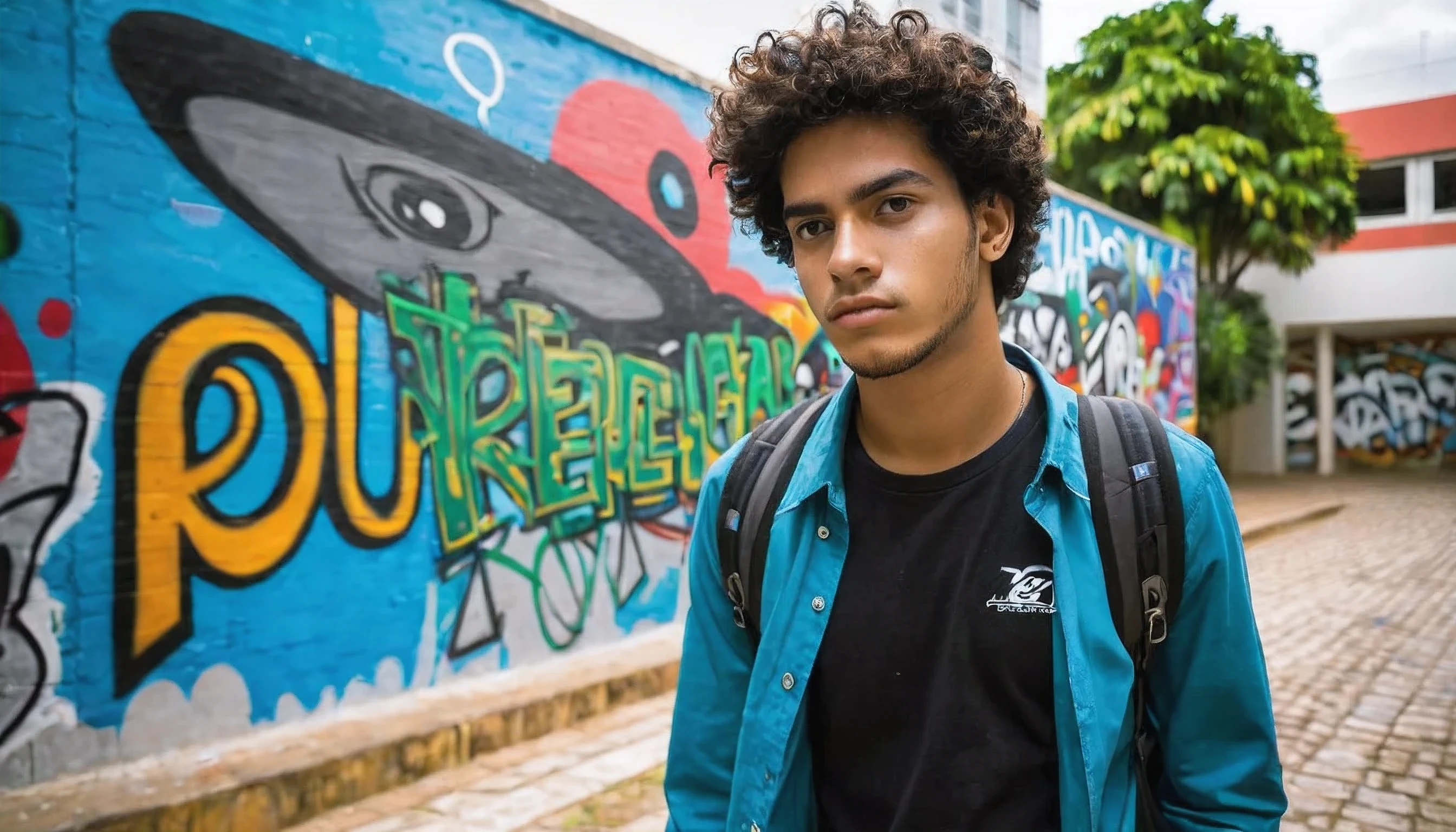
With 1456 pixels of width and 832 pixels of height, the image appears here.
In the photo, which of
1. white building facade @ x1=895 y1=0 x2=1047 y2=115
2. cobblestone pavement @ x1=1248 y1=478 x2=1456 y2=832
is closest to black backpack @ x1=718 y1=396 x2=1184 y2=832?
cobblestone pavement @ x1=1248 y1=478 x2=1456 y2=832

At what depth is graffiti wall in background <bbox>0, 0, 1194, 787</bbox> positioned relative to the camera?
11.1ft

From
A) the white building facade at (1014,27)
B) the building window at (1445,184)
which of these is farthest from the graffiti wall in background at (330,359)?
the building window at (1445,184)

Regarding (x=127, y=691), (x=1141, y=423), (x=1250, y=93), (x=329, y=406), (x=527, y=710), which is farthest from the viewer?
(x=1250, y=93)

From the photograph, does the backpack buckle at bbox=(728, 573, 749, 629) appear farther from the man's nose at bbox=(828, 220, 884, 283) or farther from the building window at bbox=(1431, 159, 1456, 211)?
the building window at bbox=(1431, 159, 1456, 211)

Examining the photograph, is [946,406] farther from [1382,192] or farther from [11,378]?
[1382,192]

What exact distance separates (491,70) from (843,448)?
4061 mm

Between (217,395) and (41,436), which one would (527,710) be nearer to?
(217,395)

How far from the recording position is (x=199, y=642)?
146 inches

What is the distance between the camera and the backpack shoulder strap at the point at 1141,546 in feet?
4.61

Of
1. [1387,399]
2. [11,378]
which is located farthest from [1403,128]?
[11,378]

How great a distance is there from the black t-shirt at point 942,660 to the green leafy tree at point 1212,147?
15898 millimetres

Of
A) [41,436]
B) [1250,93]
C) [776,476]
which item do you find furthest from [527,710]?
[1250,93]

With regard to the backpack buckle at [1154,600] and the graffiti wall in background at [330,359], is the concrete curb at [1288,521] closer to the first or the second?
the graffiti wall in background at [330,359]

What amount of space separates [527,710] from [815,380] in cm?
358
